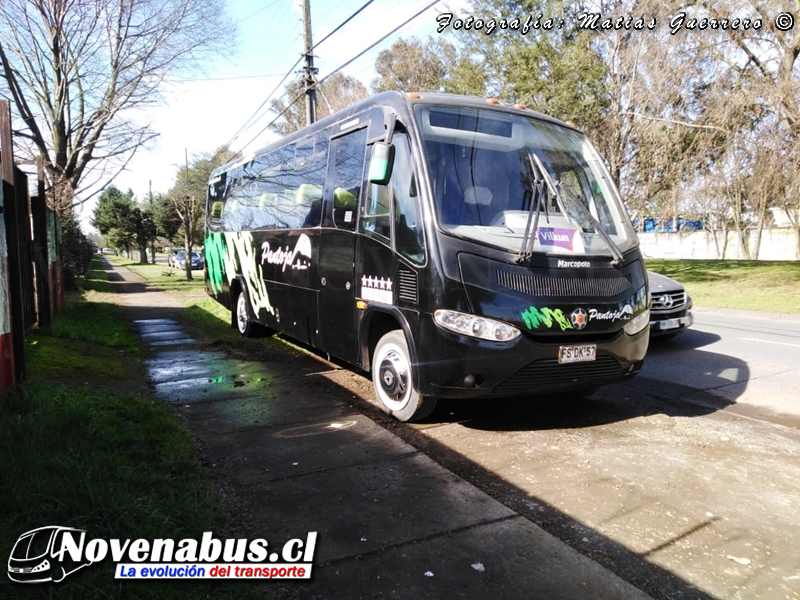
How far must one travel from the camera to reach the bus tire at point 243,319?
31.0ft

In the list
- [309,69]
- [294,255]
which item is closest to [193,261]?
[309,69]

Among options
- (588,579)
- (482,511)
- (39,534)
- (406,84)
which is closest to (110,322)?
(39,534)

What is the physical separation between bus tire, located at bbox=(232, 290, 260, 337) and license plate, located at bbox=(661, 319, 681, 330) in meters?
6.48

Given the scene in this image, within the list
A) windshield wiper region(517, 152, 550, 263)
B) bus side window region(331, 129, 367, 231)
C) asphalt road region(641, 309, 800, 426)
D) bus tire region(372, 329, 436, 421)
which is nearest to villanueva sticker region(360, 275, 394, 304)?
bus tire region(372, 329, 436, 421)

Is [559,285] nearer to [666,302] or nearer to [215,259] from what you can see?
[666,302]

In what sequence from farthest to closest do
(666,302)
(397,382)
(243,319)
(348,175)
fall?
(243,319) → (666,302) → (348,175) → (397,382)

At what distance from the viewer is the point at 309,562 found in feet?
9.26

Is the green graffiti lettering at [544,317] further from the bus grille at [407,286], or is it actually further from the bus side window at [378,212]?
the bus side window at [378,212]

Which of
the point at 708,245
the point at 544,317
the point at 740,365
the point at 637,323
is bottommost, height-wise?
the point at 740,365

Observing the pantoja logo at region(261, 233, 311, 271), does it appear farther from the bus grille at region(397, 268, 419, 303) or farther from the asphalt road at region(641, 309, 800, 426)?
the asphalt road at region(641, 309, 800, 426)

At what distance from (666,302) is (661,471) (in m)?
5.14

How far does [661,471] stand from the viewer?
13.1ft

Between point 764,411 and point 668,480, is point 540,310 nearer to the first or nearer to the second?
point 668,480

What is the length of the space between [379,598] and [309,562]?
0.46 m
